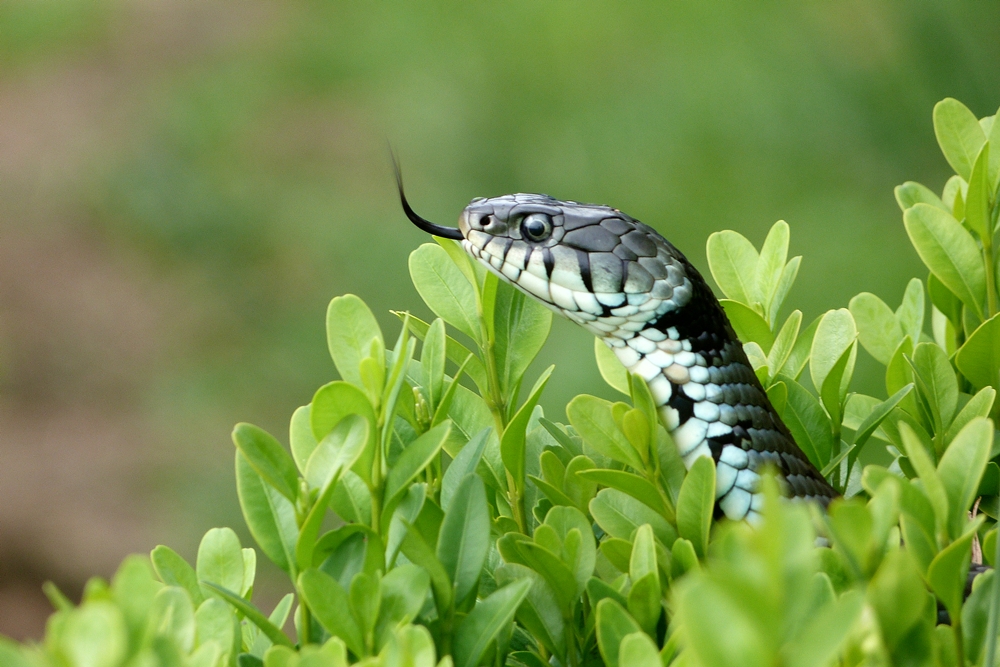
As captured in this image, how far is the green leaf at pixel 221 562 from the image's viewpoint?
1.03m

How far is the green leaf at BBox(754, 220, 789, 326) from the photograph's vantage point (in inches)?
54.3

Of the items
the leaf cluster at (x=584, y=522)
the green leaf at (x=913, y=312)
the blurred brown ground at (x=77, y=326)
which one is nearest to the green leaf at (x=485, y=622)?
the leaf cluster at (x=584, y=522)

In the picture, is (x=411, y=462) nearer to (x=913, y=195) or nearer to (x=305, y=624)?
(x=305, y=624)

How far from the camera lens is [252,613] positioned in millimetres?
875

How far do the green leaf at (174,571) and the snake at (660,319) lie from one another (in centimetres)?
68

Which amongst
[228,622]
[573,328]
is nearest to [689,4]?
[573,328]

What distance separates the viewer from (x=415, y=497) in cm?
97

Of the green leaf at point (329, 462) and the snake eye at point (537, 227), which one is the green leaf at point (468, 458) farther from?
the snake eye at point (537, 227)

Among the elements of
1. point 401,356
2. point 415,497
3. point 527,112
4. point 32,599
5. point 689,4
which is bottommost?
point 32,599

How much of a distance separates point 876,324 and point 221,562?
89 centimetres

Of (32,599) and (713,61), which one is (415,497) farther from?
(713,61)

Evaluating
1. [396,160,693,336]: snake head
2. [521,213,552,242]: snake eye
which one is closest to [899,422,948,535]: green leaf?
[396,160,693,336]: snake head

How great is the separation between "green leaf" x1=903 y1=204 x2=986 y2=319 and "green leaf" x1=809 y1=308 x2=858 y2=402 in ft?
0.43

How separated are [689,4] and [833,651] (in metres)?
4.72
